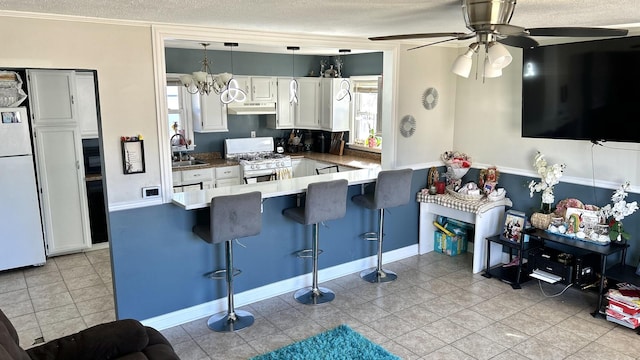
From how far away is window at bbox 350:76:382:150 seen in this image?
672 cm

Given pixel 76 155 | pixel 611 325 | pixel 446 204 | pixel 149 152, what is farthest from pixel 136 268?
pixel 611 325

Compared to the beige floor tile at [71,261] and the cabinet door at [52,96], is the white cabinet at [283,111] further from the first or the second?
the beige floor tile at [71,261]

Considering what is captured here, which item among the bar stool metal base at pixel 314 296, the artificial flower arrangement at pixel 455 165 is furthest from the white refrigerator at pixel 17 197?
the artificial flower arrangement at pixel 455 165

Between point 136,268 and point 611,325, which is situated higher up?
point 136,268

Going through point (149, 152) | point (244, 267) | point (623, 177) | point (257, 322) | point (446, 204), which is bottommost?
point (257, 322)

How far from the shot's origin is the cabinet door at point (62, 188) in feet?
16.5

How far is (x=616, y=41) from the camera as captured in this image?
11.7 feet

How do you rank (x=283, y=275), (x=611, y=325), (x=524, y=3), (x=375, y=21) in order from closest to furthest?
(x=524, y=3), (x=375, y=21), (x=611, y=325), (x=283, y=275)

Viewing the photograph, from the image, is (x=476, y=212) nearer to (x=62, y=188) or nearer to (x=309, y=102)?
(x=309, y=102)

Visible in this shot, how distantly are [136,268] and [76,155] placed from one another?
7.46 feet

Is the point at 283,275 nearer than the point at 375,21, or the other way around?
the point at 375,21

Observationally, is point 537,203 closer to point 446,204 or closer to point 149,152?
point 446,204

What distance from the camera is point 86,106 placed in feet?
17.7

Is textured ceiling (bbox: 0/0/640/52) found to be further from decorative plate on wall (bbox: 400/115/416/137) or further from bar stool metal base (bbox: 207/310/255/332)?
bar stool metal base (bbox: 207/310/255/332)
